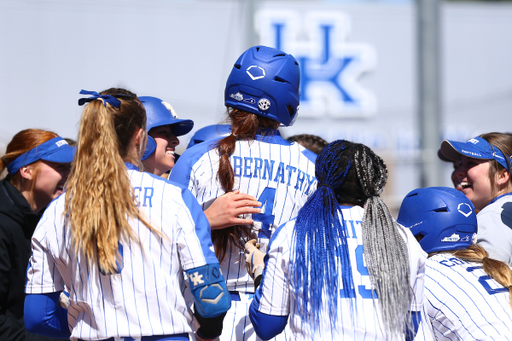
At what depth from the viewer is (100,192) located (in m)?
2.19

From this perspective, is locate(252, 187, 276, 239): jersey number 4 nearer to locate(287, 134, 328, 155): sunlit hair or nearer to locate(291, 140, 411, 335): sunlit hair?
locate(291, 140, 411, 335): sunlit hair

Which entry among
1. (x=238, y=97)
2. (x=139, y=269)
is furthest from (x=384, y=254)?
(x=238, y=97)

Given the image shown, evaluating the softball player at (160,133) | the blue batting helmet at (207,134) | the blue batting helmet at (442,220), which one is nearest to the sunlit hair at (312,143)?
the blue batting helmet at (207,134)

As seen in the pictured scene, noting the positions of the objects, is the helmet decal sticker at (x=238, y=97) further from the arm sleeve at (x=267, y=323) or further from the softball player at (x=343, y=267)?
the arm sleeve at (x=267, y=323)

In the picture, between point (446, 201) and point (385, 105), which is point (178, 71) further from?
point (446, 201)

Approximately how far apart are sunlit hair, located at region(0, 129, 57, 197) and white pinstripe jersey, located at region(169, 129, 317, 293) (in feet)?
4.64

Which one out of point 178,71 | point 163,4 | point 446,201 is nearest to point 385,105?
point 178,71

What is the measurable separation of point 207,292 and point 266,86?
1291 mm

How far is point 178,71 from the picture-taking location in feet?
58.0

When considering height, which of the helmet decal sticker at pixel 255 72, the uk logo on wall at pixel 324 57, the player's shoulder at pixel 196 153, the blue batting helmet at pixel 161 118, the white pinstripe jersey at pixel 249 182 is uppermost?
the uk logo on wall at pixel 324 57

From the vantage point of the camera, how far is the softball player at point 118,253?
7.08 ft

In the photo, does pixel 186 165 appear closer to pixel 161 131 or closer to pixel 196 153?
pixel 196 153

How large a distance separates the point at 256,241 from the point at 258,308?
1.71 feet

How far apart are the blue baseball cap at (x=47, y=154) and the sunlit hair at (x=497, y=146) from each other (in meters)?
3.05
